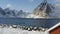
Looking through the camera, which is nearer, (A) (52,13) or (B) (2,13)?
(A) (52,13)

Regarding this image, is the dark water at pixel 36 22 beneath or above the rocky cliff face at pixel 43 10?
beneath

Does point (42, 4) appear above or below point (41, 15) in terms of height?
above

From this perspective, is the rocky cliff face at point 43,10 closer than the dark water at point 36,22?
No

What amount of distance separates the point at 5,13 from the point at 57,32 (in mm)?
11177

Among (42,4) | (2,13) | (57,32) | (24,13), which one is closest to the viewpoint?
(57,32)

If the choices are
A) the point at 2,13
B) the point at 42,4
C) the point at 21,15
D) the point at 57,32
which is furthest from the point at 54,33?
the point at 2,13

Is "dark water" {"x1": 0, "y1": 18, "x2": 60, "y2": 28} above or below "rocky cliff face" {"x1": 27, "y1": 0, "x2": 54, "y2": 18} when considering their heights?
below

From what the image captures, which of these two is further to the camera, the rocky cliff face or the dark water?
the rocky cliff face

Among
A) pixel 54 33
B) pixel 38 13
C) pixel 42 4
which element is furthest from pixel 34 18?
pixel 54 33

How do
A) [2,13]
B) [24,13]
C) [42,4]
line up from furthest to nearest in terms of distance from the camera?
[2,13]
[24,13]
[42,4]

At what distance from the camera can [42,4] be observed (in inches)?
474

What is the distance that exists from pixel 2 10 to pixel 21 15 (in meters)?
1.96

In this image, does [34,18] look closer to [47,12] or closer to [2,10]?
[47,12]

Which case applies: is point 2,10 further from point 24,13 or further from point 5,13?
point 24,13
